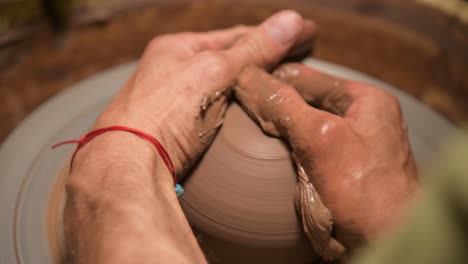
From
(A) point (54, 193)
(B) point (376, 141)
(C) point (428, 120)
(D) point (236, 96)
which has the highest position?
(D) point (236, 96)

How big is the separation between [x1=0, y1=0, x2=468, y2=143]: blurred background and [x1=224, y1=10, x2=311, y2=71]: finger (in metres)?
1.03

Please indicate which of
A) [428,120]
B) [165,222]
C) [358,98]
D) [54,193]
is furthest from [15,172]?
[428,120]

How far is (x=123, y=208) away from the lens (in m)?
0.82

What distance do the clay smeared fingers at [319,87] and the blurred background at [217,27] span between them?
990mm

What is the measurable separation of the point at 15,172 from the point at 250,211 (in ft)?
2.49

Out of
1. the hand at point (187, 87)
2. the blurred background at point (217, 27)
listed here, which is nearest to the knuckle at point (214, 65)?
the hand at point (187, 87)

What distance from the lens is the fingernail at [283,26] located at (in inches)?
46.2

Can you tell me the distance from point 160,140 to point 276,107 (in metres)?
0.29

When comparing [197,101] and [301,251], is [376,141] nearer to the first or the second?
[301,251]

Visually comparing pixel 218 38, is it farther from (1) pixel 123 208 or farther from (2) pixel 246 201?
(1) pixel 123 208

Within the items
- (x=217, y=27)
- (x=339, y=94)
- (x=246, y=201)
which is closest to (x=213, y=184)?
(x=246, y=201)

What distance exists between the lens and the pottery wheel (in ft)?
3.34

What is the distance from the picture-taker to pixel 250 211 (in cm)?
101

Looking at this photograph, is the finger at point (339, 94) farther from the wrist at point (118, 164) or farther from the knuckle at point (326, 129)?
the wrist at point (118, 164)
